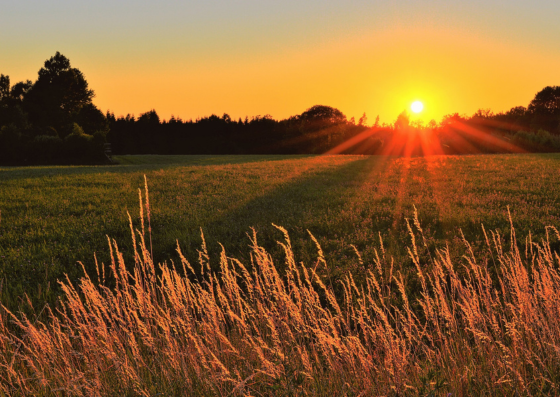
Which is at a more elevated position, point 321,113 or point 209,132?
point 321,113

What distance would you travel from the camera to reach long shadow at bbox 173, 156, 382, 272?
6711 millimetres

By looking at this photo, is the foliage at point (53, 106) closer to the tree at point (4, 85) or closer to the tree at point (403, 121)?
the tree at point (4, 85)

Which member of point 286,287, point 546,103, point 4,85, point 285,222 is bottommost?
point 286,287

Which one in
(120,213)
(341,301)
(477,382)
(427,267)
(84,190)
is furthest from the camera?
(84,190)

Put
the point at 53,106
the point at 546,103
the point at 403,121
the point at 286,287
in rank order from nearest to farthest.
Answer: the point at 286,287 → the point at 53,106 → the point at 403,121 → the point at 546,103

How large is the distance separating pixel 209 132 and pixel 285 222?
57318 mm

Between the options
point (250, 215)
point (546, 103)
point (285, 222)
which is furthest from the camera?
point (546, 103)

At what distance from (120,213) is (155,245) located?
7.82 feet

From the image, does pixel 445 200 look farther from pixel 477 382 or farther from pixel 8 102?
pixel 8 102

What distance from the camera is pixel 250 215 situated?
344 inches

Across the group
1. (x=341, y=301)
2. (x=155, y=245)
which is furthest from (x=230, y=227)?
(x=341, y=301)

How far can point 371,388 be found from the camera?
287cm

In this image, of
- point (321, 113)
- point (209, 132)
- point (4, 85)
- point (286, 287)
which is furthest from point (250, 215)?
point (321, 113)

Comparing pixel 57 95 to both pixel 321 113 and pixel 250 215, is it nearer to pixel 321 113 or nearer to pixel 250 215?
pixel 321 113
